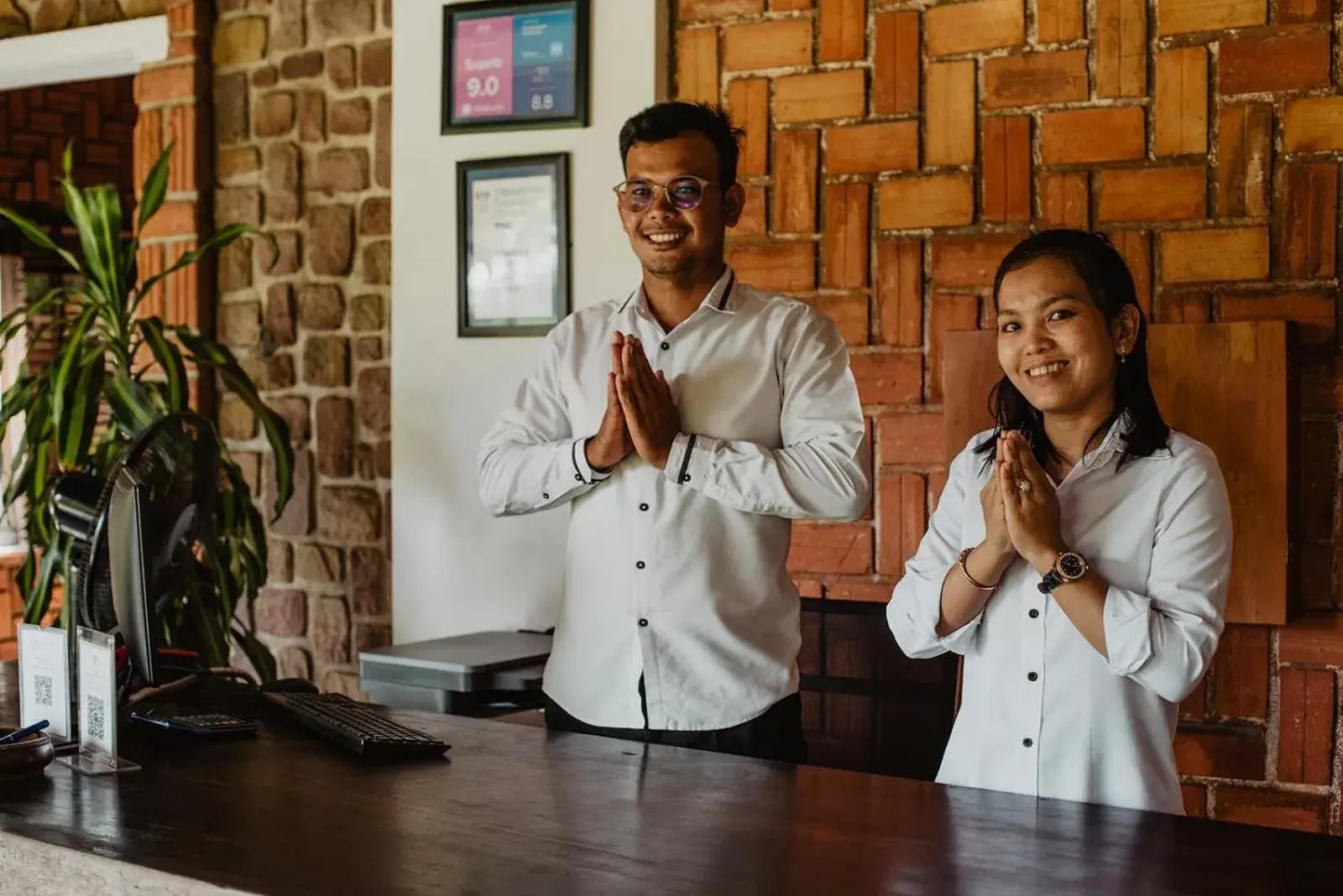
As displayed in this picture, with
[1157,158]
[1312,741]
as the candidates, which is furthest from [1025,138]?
[1312,741]

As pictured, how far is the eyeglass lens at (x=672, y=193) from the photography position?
2.38m

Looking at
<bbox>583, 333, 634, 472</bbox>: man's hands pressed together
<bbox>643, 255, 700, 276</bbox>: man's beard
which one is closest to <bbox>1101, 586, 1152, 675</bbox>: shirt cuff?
<bbox>583, 333, 634, 472</bbox>: man's hands pressed together

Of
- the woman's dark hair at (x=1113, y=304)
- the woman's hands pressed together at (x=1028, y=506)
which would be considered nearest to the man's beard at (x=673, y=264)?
the woman's dark hair at (x=1113, y=304)

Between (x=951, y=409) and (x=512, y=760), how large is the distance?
148 cm

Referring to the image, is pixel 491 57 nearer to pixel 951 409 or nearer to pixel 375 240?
pixel 375 240

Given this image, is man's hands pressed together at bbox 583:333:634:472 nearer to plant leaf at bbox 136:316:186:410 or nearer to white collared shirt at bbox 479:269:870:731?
white collared shirt at bbox 479:269:870:731

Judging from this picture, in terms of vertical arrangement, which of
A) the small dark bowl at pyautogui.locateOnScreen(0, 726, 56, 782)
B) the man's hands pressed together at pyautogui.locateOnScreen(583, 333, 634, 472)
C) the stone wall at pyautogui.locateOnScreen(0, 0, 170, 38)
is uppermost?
the stone wall at pyautogui.locateOnScreen(0, 0, 170, 38)

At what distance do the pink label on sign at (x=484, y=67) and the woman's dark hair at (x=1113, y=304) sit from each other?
2.01m

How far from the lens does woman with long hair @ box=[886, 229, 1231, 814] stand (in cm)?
183

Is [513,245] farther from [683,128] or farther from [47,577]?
[47,577]

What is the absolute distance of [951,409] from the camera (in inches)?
120

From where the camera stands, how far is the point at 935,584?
201 cm

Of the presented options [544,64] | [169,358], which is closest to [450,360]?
[169,358]

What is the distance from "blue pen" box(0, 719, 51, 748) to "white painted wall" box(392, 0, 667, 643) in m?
1.74
